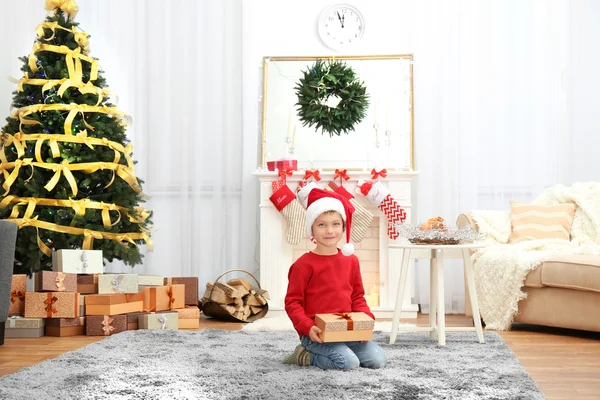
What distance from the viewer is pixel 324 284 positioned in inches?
108

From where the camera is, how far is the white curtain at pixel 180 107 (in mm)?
5301

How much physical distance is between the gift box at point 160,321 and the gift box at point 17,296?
0.64 m

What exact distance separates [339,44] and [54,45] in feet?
6.72

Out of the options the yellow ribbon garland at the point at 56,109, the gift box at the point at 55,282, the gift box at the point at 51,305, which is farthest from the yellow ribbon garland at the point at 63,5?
the gift box at the point at 51,305

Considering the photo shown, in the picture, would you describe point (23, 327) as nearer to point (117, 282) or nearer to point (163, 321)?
point (117, 282)

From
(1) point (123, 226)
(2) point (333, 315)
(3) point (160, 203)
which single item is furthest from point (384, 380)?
(3) point (160, 203)

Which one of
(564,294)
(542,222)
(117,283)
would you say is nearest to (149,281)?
(117,283)

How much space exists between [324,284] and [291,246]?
6.94ft

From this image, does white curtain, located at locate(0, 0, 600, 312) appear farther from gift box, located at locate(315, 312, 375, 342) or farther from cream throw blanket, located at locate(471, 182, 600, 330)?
gift box, located at locate(315, 312, 375, 342)

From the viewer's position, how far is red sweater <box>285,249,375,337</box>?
272 centimetres

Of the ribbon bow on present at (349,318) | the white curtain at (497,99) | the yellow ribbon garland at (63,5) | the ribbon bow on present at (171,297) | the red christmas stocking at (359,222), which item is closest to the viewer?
the ribbon bow on present at (349,318)

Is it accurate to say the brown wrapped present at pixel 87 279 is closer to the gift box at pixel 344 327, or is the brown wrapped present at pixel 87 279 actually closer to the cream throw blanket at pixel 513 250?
the gift box at pixel 344 327

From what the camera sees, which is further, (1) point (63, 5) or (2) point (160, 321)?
(1) point (63, 5)

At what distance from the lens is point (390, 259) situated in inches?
188
